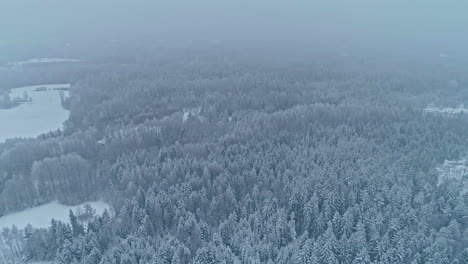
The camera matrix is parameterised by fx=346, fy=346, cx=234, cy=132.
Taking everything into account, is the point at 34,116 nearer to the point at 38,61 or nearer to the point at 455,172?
the point at 38,61

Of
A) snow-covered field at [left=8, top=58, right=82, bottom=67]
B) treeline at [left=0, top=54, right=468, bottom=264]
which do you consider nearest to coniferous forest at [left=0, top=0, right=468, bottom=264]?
treeline at [left=0, top=54, right=468, bottom=264]

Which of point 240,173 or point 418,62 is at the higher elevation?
point 418,62

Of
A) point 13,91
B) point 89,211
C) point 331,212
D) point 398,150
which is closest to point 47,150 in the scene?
point 89,211

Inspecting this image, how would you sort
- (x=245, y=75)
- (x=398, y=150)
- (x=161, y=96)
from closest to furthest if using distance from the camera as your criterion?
(x=398, y=150), (x=161, y=96), (x=245, y=75)

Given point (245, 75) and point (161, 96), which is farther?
point (245, 75)

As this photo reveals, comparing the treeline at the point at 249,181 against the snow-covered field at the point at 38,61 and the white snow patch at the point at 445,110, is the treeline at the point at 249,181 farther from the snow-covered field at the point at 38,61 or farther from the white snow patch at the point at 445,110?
the snow-covered field at the point at 38,61

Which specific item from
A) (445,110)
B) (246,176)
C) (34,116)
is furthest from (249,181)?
(34,116)

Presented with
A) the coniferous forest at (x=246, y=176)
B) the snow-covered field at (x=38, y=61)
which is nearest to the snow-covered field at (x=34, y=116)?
the coniferous forest at (x=246, y=176)

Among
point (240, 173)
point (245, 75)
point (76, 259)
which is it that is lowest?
point (76, 259)

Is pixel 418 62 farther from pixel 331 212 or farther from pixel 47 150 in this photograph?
pixel 47 150
